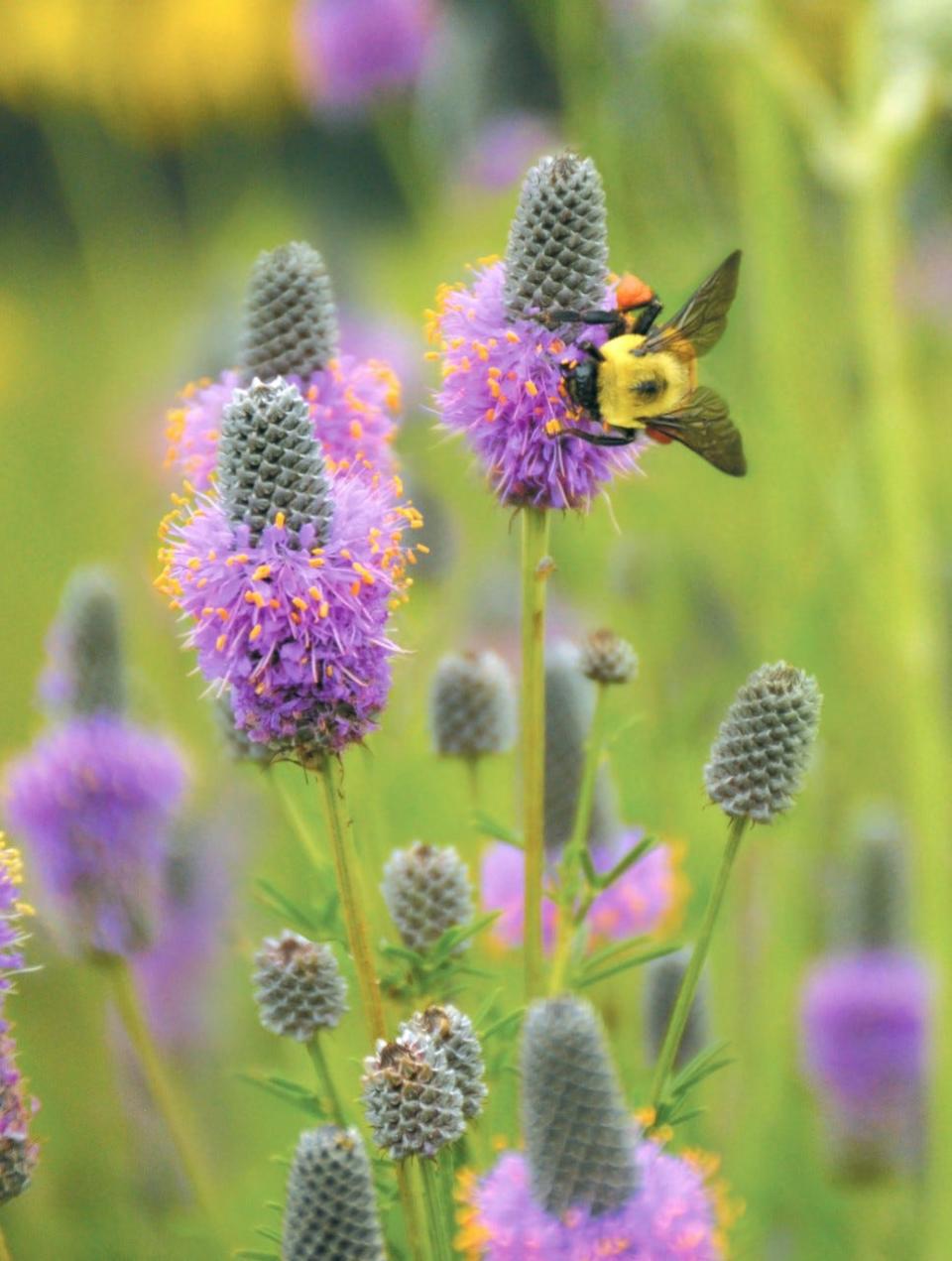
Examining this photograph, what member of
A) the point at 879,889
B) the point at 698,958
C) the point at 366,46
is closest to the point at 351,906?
the point at 698,958

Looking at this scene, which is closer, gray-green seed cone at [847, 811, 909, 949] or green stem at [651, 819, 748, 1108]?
green stem at [651, 819, 748, 1108]

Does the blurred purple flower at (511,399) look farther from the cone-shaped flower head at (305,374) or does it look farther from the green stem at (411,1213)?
the green stem at (411,1213)

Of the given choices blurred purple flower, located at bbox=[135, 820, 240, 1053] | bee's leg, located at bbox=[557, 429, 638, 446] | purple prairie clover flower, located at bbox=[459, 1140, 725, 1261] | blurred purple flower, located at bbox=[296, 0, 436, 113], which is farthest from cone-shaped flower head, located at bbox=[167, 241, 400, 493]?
blurred purple flower, located at bbox=[296, 0, 436, 113]

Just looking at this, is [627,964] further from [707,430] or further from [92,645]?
[92,645]

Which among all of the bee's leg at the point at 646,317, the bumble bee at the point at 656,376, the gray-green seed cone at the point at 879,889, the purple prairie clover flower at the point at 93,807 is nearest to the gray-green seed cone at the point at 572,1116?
the bumble bee at the point at 656,376

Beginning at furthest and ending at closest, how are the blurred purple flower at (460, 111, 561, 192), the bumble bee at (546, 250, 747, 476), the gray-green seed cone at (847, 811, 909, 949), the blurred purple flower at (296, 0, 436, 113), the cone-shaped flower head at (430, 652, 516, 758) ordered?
the blurred purple flower at (460, 111, 561, 192) → the blurred purple flower at (296, 0, 436, 113) → the gray-green seed cone at (847, 811, 909, 949) → the cone-shaped flower head at (430, 652, 516, 758) → the bumble bee at (546, 250, 747, 476)

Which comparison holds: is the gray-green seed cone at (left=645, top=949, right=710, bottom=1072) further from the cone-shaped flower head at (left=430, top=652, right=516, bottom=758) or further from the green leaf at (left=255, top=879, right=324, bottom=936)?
the green leaf at (left=255, top=879, right=324, bottom=936)
